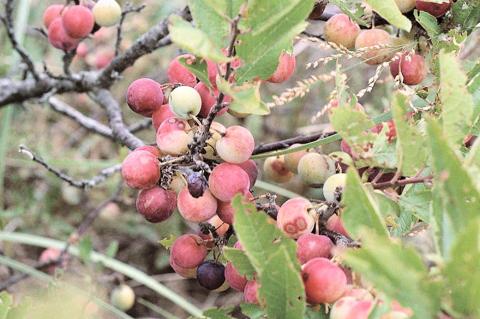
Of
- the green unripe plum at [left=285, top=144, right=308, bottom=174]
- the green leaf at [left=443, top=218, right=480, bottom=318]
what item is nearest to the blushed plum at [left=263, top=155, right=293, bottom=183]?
the green unripe plum at [left=285, top=144, right=308, bottom=174]

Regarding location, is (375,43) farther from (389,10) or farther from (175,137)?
(175,137)

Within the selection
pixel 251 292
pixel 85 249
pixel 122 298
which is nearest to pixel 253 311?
pixel 251 292

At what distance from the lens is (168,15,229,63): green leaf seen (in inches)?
17.2

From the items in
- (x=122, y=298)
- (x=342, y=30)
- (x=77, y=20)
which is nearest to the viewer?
(x=342, y=30)

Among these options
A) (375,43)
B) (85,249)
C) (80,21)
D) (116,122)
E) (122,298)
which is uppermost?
(375,43)

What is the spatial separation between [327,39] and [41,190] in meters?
1.38

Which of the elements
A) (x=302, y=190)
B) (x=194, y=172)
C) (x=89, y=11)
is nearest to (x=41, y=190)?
(x=302, y=190)

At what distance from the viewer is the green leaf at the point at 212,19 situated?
48 centimetres

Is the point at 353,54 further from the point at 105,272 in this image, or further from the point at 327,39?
the point at 105,272

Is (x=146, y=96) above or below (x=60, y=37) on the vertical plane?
above

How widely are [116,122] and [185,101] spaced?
0.47 meters

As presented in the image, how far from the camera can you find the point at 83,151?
6.34 ft

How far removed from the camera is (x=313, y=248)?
0.53 meters

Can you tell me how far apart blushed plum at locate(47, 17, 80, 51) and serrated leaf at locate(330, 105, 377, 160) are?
67 cm
